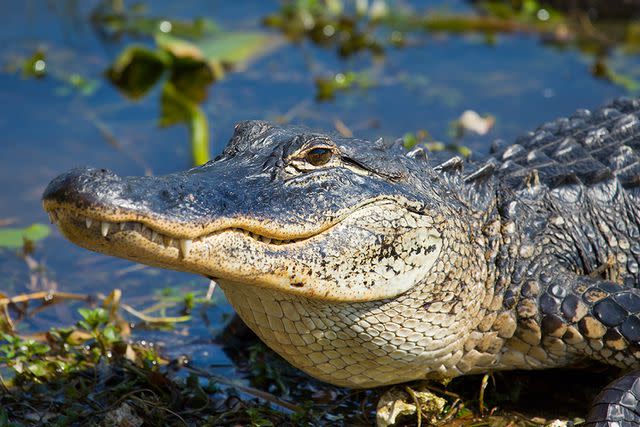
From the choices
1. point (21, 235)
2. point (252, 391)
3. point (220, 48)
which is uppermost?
point (220, 48)

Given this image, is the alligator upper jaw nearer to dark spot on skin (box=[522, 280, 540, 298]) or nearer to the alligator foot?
dark spot on skin (box=[522, 280, 540, 298])

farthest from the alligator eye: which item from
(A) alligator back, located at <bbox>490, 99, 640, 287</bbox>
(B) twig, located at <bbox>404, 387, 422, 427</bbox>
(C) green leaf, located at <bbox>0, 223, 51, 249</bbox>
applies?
(C) green leaf, located at <bbox>0, 223, 51, 249</bbox>

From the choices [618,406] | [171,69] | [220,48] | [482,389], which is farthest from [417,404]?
[220,48]

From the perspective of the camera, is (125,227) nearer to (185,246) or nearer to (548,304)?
(185,246)

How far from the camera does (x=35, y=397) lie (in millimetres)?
4148

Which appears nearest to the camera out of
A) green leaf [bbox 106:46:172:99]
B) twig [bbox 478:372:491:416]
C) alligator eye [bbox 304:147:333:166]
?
alligator eye [bbox 304:147:333:166]

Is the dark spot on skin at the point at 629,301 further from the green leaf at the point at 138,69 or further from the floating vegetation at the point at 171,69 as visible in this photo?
the green leaf at the point at 138,69

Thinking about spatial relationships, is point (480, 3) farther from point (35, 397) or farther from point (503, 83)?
point (35, 397)

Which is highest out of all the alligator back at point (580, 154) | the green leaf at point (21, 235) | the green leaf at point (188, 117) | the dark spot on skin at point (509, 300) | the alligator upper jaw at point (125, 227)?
the alligator upper jaw at point (125, 227)

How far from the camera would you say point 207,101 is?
25.4 feet

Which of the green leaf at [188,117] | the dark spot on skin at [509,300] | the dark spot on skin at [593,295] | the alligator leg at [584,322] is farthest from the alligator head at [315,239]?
the green leaf at [188,117]

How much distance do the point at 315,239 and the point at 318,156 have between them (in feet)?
1.10

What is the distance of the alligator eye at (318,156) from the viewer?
352cm

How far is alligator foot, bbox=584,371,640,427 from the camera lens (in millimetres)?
3543
